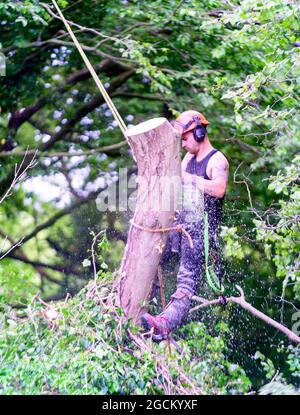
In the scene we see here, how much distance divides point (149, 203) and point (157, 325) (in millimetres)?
709

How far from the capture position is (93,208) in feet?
29.3

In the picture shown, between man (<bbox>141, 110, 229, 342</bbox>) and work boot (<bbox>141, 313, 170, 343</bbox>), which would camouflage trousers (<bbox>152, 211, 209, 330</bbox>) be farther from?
work boot (<bbox>141, 313, 170, 343</bbox>)

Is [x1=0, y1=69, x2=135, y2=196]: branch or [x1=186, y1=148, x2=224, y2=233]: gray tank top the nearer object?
[x1=186, y1=148, x2=224, y2=233]: gray tank top

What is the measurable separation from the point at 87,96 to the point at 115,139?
596 millimetres

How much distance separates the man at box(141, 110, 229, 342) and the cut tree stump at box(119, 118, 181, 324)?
0.55 ft

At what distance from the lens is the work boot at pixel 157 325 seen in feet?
15.5

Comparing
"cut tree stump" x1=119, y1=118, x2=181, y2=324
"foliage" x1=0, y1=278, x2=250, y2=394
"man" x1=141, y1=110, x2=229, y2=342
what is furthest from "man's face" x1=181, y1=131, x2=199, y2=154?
"foliage" x1=0, y1=278, x2=250, y2=394

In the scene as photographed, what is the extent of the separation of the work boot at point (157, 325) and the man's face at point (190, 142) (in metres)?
1.03

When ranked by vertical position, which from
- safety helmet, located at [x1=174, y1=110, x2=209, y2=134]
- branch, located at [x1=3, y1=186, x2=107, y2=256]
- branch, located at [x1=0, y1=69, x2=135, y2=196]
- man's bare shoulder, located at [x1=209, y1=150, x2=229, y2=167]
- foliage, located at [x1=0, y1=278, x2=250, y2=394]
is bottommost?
branch, located at [x1=3, y1=186, x2=107, y2=256]

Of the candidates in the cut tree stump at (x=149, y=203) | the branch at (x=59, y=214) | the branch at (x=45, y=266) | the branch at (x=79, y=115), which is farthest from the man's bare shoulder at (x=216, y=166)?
the branch at (x=45, y=266)

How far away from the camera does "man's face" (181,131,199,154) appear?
4.93 m

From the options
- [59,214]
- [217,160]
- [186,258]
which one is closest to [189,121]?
[217,160]
